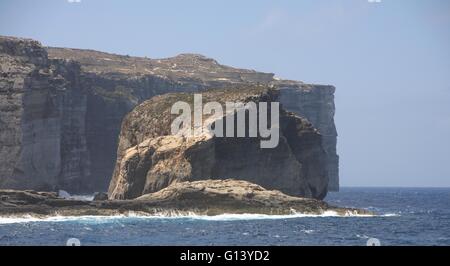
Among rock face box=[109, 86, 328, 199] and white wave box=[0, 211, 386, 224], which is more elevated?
rock face box=[109, 86, 328, 199]

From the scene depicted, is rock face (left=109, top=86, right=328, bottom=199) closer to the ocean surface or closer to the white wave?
the white wave

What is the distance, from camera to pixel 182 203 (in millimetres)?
105875

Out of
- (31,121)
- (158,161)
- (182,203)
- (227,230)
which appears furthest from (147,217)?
(31,121)

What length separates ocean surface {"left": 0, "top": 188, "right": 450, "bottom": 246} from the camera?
7512 centimetres

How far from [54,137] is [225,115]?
52.5 meters

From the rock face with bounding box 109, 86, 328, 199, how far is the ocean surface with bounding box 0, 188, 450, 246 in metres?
11.2

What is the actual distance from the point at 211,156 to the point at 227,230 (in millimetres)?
29736

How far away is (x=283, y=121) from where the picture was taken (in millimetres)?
128625

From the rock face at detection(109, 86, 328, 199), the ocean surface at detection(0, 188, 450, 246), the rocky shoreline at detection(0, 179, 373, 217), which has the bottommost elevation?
the ocean surface at detection(0, 188, 450, 246)

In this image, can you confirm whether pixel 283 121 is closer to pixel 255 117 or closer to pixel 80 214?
pixel 255 117

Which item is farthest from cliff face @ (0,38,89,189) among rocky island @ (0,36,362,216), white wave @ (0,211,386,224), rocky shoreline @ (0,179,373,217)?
white wave @ (0,211,386,224)

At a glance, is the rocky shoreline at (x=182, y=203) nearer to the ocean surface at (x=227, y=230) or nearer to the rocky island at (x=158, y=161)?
the rocky island at (x=158, y=161)

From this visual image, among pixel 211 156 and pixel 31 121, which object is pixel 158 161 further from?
pixel 31 121
